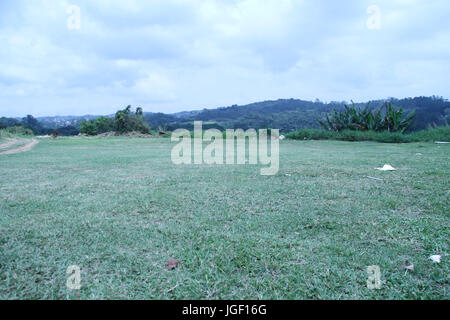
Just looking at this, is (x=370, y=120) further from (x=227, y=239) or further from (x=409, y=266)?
(x=227, y=239)

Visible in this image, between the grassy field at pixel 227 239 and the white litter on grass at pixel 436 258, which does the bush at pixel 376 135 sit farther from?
the white litter on grass at pixel 436 258

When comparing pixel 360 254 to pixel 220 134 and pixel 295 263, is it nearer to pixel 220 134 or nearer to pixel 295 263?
pixel 295 263

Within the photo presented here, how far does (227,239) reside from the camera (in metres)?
1.93

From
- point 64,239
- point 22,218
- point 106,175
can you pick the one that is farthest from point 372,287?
point 106,175

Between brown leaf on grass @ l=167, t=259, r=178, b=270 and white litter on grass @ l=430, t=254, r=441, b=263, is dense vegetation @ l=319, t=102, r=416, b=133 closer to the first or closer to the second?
white litter on grass @ l=430, t=254, r=441, b=263

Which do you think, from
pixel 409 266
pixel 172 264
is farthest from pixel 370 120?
pixel 172 264

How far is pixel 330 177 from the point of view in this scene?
403 cm

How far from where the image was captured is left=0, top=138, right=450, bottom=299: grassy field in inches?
55.4

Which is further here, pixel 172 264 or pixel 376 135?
pixel 376 135

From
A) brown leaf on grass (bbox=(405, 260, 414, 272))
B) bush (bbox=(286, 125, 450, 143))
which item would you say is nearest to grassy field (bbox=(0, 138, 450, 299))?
brown leaf on grass (bbox=(405, 260, 414, 272))

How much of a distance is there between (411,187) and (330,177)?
1.01 meters

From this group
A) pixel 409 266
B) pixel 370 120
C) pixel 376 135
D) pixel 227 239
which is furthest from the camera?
pixel 370 120

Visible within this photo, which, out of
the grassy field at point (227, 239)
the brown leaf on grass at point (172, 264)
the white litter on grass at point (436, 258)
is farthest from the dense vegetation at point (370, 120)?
the brown leaf on grass at point (172, 264)

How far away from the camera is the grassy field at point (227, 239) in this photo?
4.62 ft
